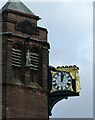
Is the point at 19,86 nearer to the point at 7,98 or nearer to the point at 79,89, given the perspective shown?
the point at 7,98

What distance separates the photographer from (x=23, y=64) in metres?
44.0

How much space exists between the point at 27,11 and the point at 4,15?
267 cm

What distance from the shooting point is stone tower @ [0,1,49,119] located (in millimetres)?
42562

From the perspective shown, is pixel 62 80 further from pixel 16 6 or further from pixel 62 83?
pixel 16 6

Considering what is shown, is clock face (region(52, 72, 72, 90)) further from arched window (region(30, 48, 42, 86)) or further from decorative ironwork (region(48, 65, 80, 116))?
arched window (region(30, 48, 42, 86))

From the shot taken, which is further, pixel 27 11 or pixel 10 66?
pixel 27 11

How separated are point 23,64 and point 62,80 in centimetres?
320

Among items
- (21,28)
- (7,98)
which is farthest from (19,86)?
(21,28)

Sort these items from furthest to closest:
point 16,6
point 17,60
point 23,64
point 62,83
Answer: point 16,6, point 62,83, point 23,64, point 17,60

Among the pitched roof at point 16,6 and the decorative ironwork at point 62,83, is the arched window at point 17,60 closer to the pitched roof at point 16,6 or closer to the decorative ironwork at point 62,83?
the decorative ironwork at point 62,83

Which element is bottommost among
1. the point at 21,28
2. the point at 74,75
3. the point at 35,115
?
the point at 35,115

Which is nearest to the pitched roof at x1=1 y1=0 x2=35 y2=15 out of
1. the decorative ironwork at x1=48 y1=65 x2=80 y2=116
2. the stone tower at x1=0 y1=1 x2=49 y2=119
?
the stone tower at x1=0 y1=1 x2=49 y2=119

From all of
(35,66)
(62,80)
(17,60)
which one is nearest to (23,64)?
(17,60)

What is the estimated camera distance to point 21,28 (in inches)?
1741
